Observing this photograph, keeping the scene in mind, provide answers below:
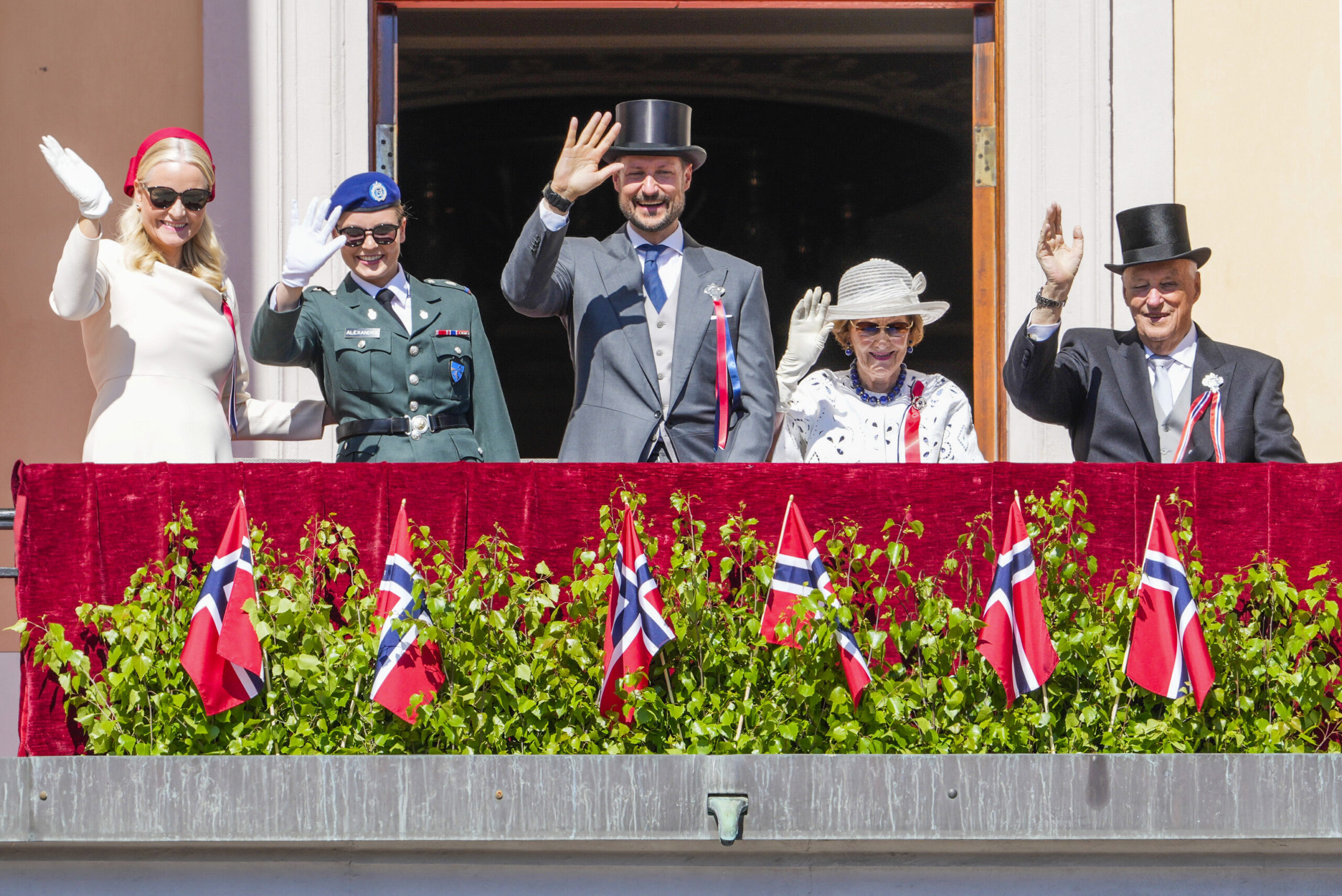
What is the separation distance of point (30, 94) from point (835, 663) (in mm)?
4200

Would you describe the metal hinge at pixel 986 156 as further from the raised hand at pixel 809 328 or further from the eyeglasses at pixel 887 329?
the eyeglasses at pixel 887 329

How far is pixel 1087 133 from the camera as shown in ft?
20.0

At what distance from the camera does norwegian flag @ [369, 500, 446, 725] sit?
3660mm

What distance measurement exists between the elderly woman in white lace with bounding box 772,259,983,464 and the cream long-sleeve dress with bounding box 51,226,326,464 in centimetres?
167

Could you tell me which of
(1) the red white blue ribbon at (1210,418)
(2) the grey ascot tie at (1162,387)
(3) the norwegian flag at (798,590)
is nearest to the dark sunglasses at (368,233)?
(3) the norwegian flag at (798,590)

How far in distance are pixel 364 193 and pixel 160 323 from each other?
26.6 inches

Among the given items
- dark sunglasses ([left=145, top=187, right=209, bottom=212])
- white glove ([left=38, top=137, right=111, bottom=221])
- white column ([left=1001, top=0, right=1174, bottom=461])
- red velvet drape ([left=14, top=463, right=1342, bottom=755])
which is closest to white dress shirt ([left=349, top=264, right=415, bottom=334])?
dark sunglasses ([left=145, top=187, right=209, bottom=212])

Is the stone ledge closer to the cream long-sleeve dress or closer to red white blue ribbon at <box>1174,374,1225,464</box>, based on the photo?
the cream long-sleeve dress

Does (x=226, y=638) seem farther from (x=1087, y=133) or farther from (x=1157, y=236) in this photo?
(x=1087, y=133)

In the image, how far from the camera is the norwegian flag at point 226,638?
3.70 m

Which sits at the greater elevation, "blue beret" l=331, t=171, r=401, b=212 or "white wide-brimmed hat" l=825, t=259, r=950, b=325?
"blue beret" l=331, t=171, r=401, b=212

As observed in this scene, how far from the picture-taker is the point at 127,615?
3805mm

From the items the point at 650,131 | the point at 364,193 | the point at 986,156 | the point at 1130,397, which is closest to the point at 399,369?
the point at 364,193

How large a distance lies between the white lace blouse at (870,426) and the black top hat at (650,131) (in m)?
0.81
